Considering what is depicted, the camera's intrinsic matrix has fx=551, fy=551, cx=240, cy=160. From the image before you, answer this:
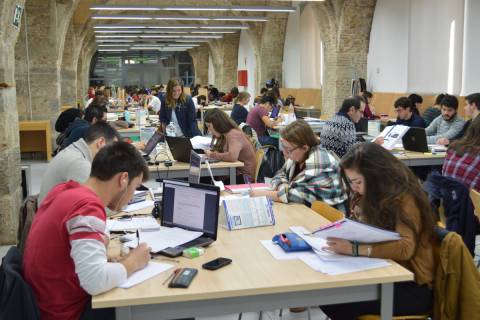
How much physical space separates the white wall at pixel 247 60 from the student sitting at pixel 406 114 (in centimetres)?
1530

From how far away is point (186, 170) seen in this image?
5.52 m

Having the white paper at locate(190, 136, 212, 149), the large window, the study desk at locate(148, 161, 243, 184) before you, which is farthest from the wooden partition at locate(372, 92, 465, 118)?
the large window

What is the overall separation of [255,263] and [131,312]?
635 millimetres

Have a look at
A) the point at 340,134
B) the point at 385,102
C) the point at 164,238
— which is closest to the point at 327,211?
the point at 164,238

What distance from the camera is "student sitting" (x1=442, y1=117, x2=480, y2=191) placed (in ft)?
14.3

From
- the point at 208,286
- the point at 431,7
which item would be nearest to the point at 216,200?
the point at 208,286

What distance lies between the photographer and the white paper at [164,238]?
286cm

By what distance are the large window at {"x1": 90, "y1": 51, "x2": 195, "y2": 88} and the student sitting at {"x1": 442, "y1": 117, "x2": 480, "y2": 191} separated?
35.4 m

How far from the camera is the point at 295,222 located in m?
3.33

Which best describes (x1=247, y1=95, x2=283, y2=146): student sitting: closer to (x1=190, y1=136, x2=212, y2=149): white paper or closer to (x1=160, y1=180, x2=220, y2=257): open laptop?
(x1=190, y1=136, x2=212, y2=149): white paper

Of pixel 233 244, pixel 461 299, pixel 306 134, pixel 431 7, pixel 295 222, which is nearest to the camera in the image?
pixel 461 299

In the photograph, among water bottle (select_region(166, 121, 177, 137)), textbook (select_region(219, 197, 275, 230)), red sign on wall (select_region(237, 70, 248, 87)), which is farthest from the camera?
red sign on wall (select_region(237, 70, 248, 87))

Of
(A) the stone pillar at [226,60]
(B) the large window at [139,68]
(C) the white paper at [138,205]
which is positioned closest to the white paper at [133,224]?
(C) the white paper at [138,205]

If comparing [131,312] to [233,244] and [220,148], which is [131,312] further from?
[220,148]
